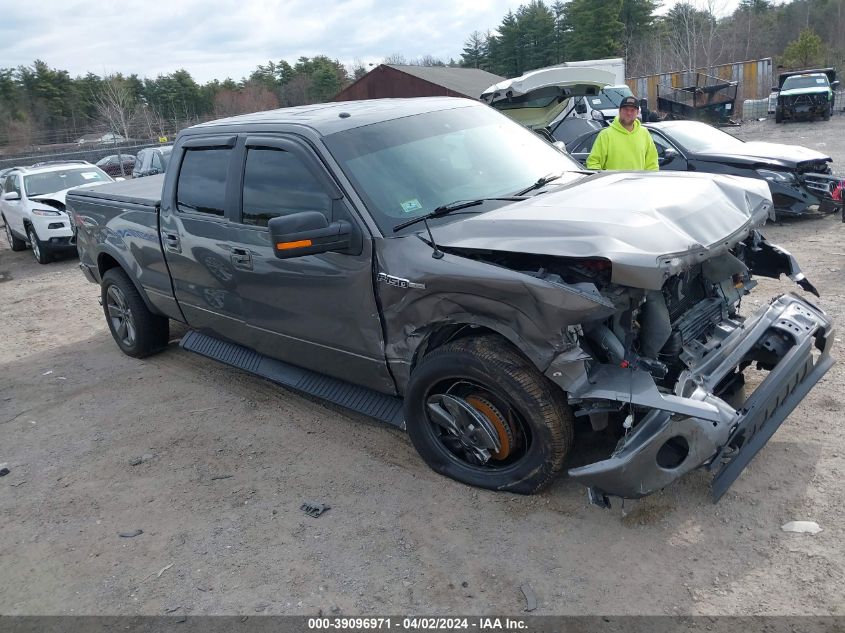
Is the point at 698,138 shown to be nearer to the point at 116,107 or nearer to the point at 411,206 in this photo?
the point at 411,206

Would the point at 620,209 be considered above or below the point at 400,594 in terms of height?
above

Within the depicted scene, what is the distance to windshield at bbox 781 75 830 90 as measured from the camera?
24.1m

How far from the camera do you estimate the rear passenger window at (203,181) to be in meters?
4.65

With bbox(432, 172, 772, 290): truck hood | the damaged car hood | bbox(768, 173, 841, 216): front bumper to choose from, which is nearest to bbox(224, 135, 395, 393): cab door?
bbox(432, 172, 772, 290): truck hood

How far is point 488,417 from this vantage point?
349 cm

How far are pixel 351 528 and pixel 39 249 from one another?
1118 cm

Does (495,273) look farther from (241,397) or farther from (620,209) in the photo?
(241,397)

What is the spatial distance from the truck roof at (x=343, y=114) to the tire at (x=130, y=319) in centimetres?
184

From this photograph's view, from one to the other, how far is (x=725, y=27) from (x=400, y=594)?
194 feet

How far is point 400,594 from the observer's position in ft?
9.93

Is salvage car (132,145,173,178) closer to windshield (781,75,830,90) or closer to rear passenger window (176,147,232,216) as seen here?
rear passenger window (176,147,232,216)

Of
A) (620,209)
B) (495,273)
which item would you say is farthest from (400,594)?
(620,209)

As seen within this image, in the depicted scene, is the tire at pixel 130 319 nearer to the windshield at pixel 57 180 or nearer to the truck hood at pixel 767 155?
the truck hood at pixel 767 155

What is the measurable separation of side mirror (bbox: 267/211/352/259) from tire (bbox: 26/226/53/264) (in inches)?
420
